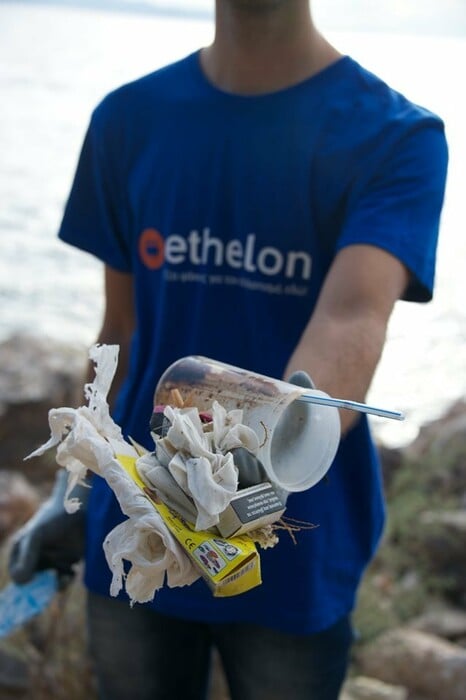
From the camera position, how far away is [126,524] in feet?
2.92

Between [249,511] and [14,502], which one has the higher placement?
[249,511]

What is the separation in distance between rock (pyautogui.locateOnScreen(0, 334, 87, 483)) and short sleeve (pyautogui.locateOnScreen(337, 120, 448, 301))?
2.79 metres

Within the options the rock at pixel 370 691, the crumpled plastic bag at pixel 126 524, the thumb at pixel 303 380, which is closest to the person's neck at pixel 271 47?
the thumb at pixel 303 380

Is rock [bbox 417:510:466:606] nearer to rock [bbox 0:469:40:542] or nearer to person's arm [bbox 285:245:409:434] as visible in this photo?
rock [bbox 0:469:40:542]

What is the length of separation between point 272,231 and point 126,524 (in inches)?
28.6

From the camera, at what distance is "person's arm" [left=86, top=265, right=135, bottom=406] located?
180 cm

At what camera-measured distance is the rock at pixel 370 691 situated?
110 inches

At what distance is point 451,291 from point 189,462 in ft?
18.5

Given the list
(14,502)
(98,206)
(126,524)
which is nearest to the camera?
(126,524)

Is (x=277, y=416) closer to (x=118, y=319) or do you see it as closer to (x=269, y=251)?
(x=269, y=251)

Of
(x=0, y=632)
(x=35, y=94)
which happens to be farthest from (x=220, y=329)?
(x=35, y=94)

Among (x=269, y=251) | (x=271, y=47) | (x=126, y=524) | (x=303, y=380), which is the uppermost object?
(x=271, y=47)

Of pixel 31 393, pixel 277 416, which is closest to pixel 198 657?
pixel 277 416

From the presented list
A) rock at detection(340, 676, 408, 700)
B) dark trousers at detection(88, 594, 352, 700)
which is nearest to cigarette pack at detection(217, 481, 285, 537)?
dark trousers at detection(88, 594, 352, 700)
